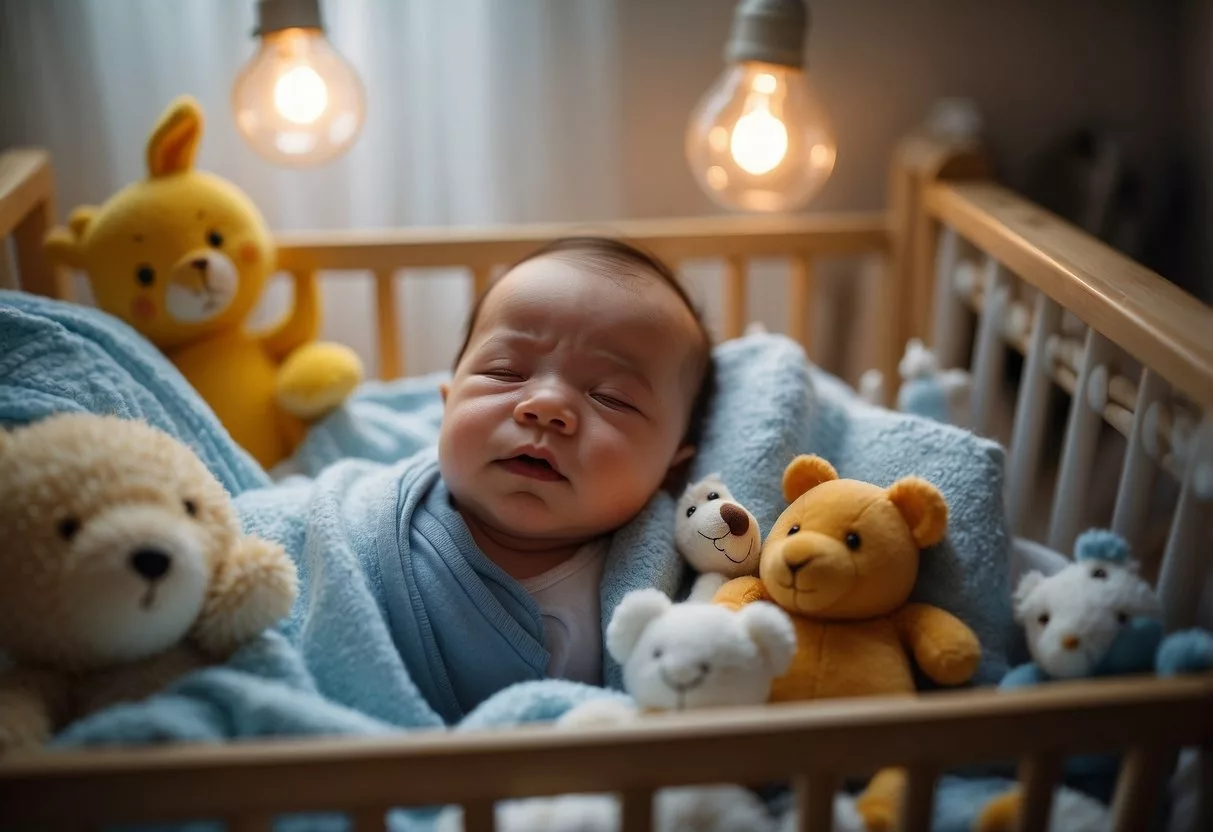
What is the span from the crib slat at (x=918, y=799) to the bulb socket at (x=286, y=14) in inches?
42.3

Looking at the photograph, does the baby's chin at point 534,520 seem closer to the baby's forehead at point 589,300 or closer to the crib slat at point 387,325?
the baby's forehead at point 589,300

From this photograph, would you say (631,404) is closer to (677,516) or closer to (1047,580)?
(677,516)

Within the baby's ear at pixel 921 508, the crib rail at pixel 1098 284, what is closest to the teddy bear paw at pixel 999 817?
the baby's ear at pixel 921 508

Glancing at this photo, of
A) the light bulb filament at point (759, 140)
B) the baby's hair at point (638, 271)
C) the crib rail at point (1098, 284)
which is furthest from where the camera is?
the light bulb filament at point (759, 140)

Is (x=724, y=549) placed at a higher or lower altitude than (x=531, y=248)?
lower

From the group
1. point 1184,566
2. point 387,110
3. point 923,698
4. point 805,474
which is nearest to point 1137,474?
point 1184,566

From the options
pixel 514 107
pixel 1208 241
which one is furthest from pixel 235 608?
pixel 1208 241

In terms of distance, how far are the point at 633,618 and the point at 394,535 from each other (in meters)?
0.32

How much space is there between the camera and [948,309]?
5.09 feet

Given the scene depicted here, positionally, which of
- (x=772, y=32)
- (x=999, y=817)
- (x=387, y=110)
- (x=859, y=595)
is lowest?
(x=999, y=817)

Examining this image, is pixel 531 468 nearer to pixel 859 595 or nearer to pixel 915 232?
pixel 859 595

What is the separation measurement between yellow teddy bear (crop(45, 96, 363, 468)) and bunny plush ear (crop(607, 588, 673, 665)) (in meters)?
0.67

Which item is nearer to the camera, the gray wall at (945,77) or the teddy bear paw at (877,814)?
the teddy bear paw at (877,814)

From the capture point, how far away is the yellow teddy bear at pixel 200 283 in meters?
1.30
